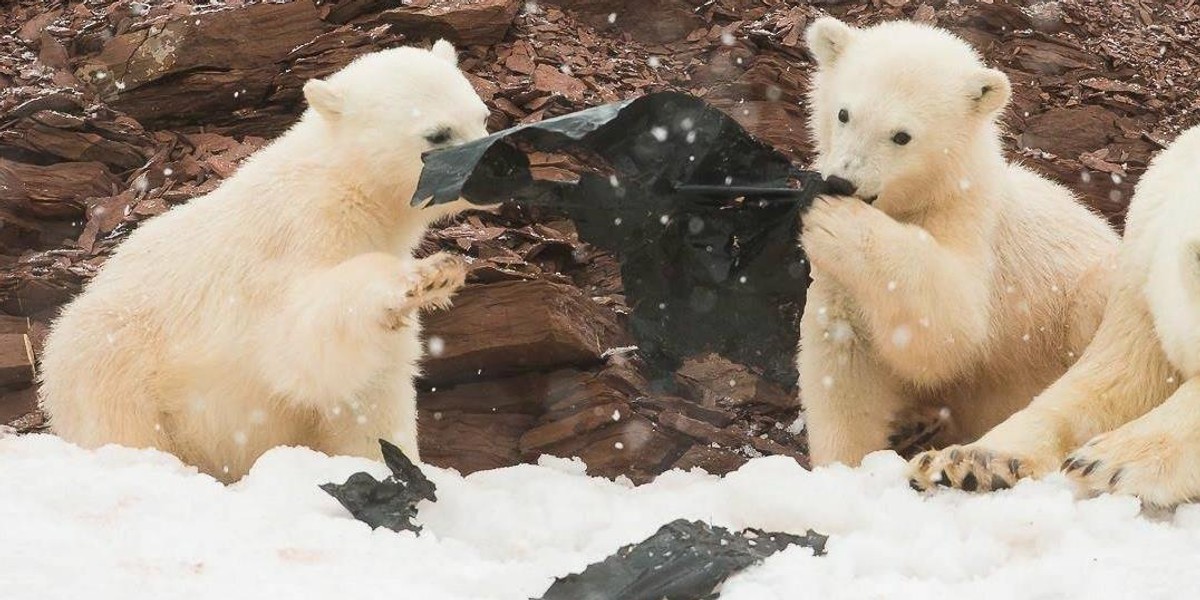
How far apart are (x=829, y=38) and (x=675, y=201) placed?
4.63ft

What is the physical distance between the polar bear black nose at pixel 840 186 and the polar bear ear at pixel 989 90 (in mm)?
943

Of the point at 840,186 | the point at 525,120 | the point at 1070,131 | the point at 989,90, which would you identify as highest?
the point at 989,90

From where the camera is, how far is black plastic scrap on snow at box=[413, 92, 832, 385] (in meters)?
5.25

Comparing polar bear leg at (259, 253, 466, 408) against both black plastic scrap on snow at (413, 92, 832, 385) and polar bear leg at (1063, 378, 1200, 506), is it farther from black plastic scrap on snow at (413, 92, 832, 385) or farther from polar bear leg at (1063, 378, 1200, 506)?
polar bear leg at (1063, 378, 1200, 506)

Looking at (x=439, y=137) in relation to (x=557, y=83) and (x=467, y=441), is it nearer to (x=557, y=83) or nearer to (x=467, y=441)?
(x=467, y=441)

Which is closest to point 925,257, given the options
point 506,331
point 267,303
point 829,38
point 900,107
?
point 900,107

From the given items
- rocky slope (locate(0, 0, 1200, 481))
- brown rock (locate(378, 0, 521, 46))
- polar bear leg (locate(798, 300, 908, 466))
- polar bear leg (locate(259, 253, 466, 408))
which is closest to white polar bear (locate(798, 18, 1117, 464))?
polar bear leg (locate(798, 300, 908, 466))

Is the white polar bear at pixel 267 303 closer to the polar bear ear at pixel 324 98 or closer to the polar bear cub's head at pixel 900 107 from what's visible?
the polar bear ear at pixel 324 98

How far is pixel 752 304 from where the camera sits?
5.77 metres

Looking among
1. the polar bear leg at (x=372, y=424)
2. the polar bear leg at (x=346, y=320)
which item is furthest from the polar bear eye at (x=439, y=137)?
the polar bear leg at (x=372, y=424)

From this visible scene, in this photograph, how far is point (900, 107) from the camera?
579cm

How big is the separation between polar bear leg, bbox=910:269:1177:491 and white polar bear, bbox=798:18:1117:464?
1.99 ft

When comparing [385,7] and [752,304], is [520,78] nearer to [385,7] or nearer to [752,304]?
[385,7]

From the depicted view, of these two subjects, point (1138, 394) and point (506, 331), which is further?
point (506, 331)
